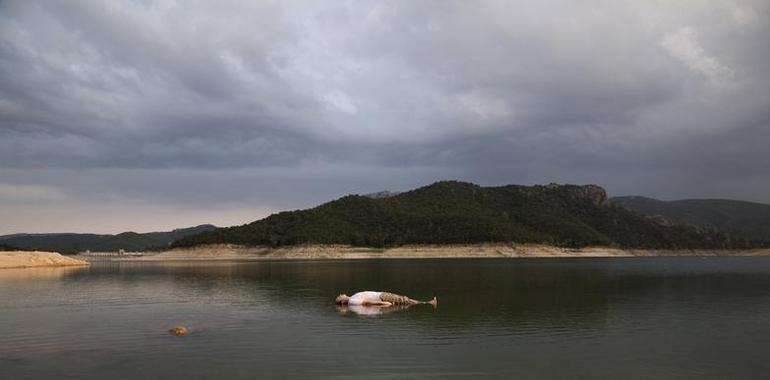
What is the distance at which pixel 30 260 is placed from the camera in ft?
307

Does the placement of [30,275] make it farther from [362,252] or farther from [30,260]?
[362,252]

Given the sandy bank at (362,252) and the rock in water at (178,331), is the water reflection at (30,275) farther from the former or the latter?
the sandy bank at (362,252)

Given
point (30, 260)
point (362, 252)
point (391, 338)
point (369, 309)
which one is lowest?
point (391, 338)

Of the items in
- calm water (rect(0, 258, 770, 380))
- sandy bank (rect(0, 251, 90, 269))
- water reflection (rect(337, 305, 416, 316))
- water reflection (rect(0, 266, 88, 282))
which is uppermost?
sandy bank (rect(0, 251, 90, 269))

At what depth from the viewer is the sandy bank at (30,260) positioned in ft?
287

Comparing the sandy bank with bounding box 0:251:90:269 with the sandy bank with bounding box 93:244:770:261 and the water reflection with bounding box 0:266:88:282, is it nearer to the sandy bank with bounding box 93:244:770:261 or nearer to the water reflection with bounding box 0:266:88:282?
the water reflection with bounding box 0:266:88:282

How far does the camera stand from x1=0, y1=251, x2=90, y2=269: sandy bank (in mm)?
87500

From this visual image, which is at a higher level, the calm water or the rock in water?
the rock in water

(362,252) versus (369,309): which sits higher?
(362,252)

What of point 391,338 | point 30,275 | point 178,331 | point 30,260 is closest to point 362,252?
point 30,260

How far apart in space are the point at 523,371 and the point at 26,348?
16206 millimetres

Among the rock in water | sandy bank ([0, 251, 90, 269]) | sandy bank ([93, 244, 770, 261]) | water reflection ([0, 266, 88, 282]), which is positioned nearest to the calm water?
the rock in water

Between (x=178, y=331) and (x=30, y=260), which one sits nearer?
(x=178, y=331)

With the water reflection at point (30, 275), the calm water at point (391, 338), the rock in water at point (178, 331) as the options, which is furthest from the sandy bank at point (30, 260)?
the rock in water at point (178, 331)
